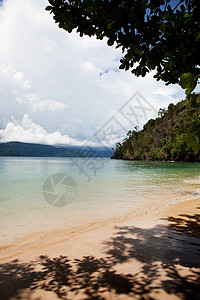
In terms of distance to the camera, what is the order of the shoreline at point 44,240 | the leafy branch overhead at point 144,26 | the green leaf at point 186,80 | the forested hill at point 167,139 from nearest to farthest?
the green leaf at point 186,80
the leafy branch overhead at point 144,26
the shoreline at point 44,240
the forested hill at point 167,139

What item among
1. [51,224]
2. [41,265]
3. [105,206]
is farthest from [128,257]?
[105,206]

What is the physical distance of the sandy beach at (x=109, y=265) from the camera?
10.2 ft

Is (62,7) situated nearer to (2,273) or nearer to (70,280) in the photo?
(70,280)

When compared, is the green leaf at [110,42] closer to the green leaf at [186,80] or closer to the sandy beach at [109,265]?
the green leaf at [186,80]

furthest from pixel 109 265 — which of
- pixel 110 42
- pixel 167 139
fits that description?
pixel 167 139

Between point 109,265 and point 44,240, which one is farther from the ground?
point 109,265

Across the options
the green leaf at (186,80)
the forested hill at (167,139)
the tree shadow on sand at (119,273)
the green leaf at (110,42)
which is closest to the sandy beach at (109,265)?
the tree shadow on sand at (119,273)

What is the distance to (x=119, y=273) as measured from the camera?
363 cm

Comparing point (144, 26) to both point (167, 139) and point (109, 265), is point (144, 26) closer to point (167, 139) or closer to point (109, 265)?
point (109, 265)

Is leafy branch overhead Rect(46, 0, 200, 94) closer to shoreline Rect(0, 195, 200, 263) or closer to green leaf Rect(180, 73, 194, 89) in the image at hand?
green leaf Rect(180, 73, 194, 89)

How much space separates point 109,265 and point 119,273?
0.40 m

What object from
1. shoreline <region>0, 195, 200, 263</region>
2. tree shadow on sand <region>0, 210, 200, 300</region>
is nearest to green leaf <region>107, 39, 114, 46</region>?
tree shadow on sand <region>0, 210, 200, 300</region>

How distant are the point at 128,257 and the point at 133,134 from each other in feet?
457

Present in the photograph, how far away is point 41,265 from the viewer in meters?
4.23
